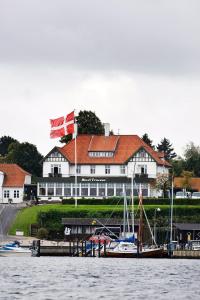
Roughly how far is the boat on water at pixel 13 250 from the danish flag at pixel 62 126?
124ft

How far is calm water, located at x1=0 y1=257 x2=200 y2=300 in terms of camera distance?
97.6 metres

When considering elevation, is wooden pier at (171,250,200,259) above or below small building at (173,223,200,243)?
below

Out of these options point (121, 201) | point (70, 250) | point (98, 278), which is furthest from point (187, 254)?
point (121, 201)

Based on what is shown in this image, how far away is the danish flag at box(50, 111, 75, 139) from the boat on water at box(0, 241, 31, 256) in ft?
124

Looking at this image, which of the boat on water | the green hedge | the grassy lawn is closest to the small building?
the grassy lawn

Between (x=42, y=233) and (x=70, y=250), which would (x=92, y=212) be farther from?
(x=70, y=250)

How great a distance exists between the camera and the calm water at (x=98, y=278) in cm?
9762

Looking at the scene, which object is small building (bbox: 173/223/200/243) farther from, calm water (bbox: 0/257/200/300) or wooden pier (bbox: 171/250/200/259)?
calm water (bbox: 0/257/200/300)

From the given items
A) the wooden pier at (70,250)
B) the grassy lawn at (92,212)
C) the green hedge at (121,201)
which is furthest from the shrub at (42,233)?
the green hedge at (121,201)

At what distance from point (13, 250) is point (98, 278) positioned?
4045cm

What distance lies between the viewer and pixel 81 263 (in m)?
138

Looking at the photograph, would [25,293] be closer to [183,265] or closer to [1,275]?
[1,275]

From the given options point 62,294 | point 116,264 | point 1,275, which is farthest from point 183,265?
point 62,294

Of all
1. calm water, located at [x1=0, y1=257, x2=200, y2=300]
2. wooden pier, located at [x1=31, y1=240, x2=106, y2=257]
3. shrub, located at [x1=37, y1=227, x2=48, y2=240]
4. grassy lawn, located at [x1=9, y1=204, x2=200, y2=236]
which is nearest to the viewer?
calm water, located at [x1=0, y1=257, x2=200, y2=300]
